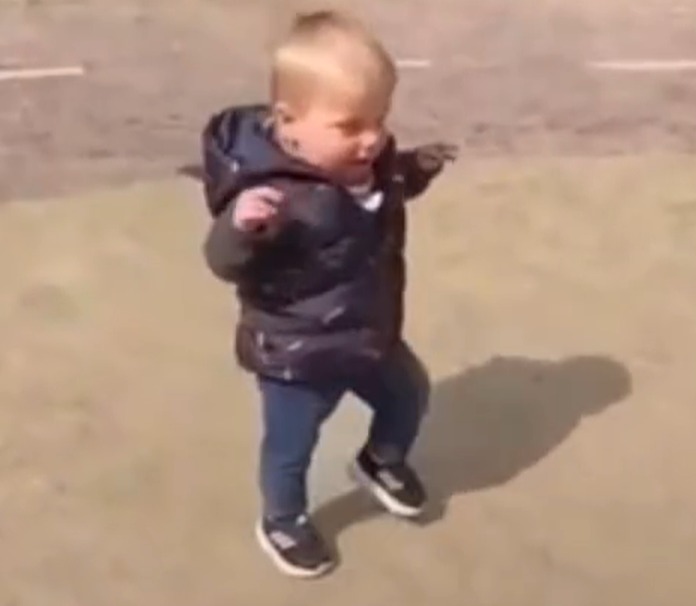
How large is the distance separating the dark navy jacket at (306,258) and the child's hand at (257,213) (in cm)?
1

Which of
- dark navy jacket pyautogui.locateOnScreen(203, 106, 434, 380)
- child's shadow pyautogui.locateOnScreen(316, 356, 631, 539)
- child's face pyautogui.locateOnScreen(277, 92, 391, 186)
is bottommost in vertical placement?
child's shadow pyautogui.locateOnScreen(316, 356, 631, 539)

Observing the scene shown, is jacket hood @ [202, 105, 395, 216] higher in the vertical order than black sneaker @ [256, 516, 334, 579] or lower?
higher

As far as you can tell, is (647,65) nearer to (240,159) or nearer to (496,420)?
(496,420)

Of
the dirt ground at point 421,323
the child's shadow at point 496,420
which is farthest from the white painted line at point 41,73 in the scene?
the child's shadow at point 496,420

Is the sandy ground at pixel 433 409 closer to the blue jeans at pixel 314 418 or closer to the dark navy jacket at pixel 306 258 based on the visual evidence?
the blue jeans at pixel 314 418

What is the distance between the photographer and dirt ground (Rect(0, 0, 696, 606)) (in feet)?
5.53

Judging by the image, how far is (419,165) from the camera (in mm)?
1578

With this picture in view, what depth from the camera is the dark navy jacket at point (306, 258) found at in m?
1.49

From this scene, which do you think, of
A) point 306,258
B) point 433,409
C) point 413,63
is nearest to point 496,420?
point 433,409

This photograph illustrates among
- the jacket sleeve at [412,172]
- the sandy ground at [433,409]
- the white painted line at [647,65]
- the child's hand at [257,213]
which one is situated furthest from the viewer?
the white painted line at [647,65]

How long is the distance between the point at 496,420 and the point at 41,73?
0.86 m

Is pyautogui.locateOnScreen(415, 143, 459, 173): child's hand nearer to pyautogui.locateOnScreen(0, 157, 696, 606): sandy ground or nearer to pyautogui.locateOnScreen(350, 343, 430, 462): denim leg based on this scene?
pyautogui.locateOnScreen(350, 343, 430, 462): denim leg

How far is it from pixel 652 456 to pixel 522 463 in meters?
0.12

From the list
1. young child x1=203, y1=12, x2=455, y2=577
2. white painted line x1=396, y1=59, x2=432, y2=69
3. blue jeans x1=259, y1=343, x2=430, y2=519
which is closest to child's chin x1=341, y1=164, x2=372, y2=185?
young child x1=203, y1=12, x2=455, y2=577
